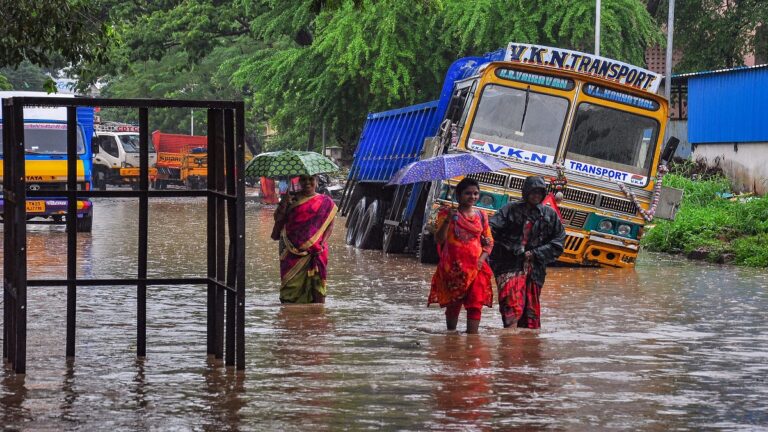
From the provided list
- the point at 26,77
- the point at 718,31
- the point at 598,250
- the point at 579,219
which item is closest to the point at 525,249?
the point at 579,219

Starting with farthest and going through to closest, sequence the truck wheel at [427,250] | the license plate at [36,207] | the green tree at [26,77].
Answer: the green tree at [26,77] < the license plate at [36,207] < the truck wheel at [427,250]

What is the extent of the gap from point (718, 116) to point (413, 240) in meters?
13.3

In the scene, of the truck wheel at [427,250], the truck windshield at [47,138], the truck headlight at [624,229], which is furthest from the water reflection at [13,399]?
the truck windshield at [47,138]

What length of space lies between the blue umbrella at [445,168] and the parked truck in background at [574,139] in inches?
247

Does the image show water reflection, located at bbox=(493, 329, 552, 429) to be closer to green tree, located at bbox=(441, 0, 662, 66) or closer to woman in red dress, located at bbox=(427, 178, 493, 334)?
woman in red dress, located at bbox=(427, 178, 493, 334)

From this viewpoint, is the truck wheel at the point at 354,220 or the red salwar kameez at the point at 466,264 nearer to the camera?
the red salwar kameez at the point at 466,264

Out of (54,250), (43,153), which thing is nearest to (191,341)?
(54,250)

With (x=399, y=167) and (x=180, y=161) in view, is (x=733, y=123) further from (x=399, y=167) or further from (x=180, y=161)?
(x=180, y=161)

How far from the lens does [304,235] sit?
13852mm

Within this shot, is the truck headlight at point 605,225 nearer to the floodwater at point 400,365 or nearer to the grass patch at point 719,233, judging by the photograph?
the floodwater at point 400,365

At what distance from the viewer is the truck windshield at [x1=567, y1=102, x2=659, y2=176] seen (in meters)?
19.5

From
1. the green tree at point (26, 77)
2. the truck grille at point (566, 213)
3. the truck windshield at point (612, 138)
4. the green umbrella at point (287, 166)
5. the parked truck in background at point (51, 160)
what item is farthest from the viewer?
the green tree at point (26, 77)

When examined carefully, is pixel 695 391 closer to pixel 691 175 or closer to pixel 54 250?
pixel 54 250

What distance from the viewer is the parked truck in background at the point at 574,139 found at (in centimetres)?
1923
